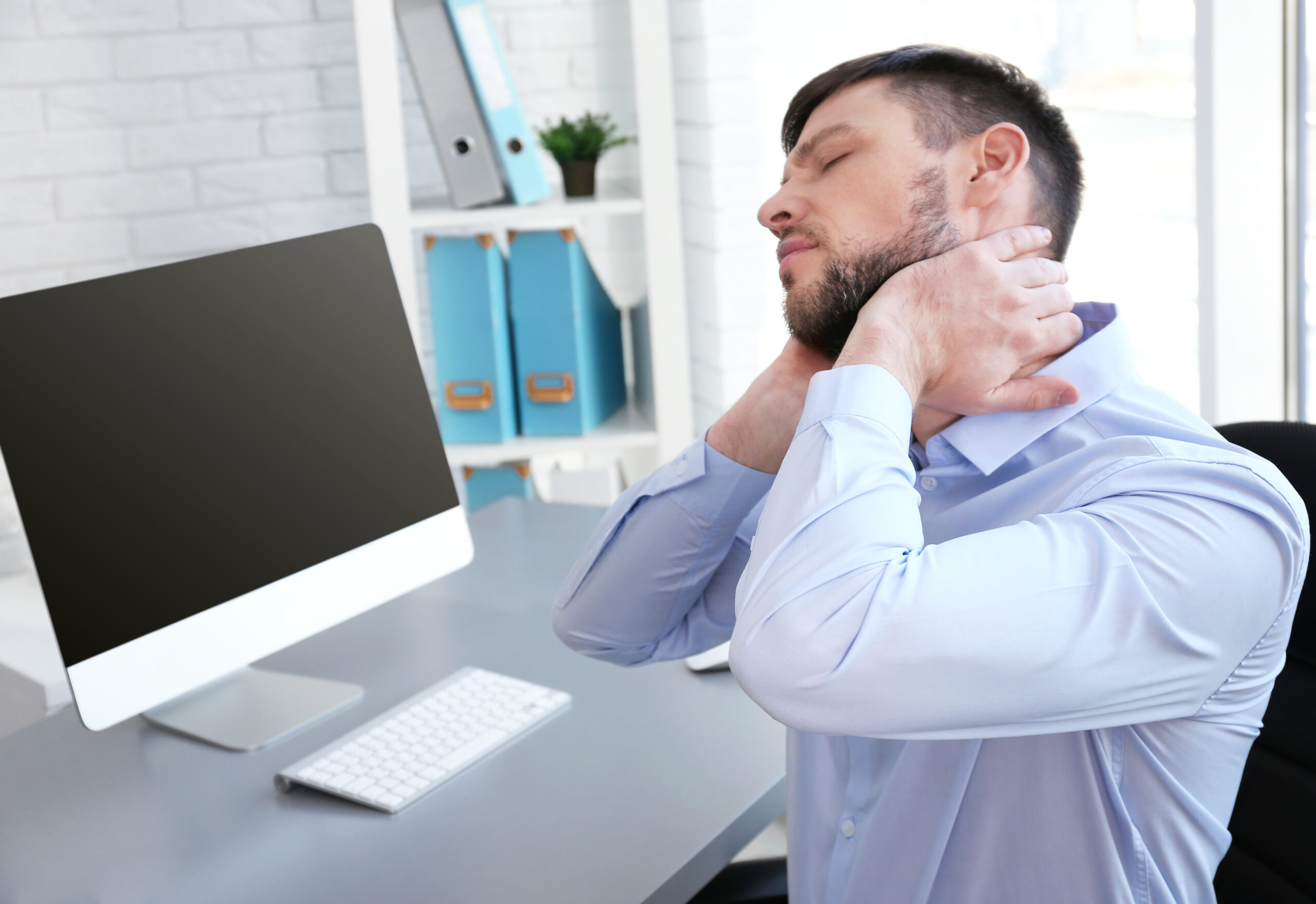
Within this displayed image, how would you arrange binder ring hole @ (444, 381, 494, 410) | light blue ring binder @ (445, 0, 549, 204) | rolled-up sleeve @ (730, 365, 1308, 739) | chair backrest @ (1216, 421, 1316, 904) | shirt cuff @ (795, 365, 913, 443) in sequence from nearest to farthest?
rolled-up sleeve @ (730, 365, 1308, 739) → shirt cuff @ (795, 365, 913, 443) → chair backrest @ (1216, 421, 1316, 904) → light blue ring binder @ (445, 0, 549, 204) → binder ring hole @ (444, 381, 494, 410)

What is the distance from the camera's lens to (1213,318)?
197 cm

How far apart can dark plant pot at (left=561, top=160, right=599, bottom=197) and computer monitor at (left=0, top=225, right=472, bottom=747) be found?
110cm

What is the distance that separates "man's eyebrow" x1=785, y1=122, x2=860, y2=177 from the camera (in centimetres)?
103

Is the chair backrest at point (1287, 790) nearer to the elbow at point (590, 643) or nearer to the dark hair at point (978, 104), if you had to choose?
the dark hair at point (978, 104)

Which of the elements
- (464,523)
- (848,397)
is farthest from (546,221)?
(848,397)

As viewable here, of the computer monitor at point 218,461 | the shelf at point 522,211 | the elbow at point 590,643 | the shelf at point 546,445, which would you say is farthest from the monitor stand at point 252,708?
the shelf at point 522,211

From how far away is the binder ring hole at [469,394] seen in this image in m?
2.34

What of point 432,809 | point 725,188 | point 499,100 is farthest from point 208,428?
point 725,188

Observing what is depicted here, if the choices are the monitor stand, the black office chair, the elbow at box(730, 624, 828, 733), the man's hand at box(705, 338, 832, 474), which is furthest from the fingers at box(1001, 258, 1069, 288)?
the monitor stand

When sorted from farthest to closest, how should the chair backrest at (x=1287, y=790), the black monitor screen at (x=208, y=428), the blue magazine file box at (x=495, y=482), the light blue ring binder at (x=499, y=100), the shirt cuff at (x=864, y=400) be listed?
the blue magazine file box at (x=495, y=482) → the light blue ring binder at (x=499, y=100) → the black monitor screen at (x=208, y=428) → the chair backrest at (x=1287, y=790) → the shirt cuff at (x=864, y=400)

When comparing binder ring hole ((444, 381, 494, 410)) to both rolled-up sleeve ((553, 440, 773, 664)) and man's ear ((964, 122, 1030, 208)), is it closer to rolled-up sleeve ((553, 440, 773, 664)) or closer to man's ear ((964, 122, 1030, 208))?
rolled-up sleeve ((553, 440, 773, 664))

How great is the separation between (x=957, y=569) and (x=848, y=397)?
0.17 m

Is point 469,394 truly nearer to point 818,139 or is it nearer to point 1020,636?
point 818,139

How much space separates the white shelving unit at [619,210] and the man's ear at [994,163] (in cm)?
134
